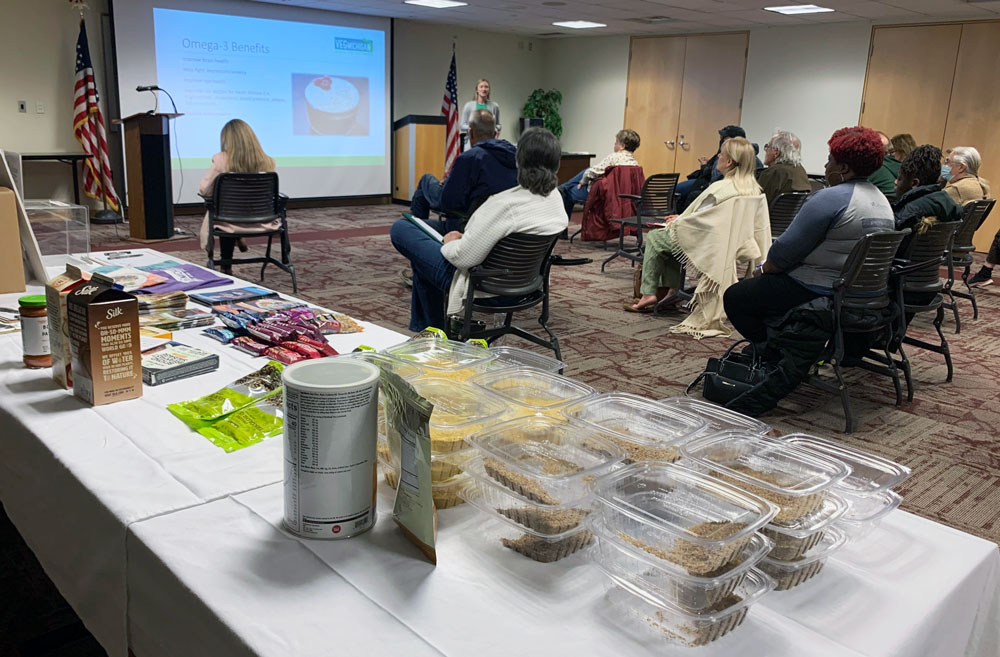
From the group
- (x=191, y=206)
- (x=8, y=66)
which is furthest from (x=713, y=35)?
(x=8, y=66)

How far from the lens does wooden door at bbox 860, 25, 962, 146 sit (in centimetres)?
902

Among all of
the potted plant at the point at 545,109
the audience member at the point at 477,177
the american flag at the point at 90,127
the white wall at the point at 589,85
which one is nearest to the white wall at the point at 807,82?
the white wall at the point at 589,85

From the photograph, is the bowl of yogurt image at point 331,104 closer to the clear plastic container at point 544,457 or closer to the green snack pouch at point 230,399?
the green snack pouch at point 230,399

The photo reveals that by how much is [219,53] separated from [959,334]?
8577 mm

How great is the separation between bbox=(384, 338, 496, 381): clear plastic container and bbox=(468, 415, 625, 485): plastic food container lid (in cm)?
21

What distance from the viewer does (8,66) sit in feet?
26.5

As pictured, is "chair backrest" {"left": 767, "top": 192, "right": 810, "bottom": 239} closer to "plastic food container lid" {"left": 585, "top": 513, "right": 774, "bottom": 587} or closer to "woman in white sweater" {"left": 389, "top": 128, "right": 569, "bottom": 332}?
"woman in white sweater" {"left": 389, "top": 128, "right": 569, "bottom": 332}

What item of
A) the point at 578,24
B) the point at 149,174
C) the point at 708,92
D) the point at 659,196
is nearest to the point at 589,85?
the point at 578,24

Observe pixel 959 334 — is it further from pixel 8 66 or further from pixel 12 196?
pixel 8 66

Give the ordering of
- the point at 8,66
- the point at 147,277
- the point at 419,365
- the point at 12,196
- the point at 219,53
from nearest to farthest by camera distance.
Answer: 1. the point at 419,365
2. the point at 12,196
3. the point at 147,277
4. the point at 8,66
5. the point at 219,53

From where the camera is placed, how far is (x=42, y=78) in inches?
327

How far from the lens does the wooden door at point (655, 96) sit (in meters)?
11.6

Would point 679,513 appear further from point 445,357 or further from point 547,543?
point 445,357

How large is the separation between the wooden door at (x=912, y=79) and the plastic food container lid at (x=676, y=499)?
9.97 m
